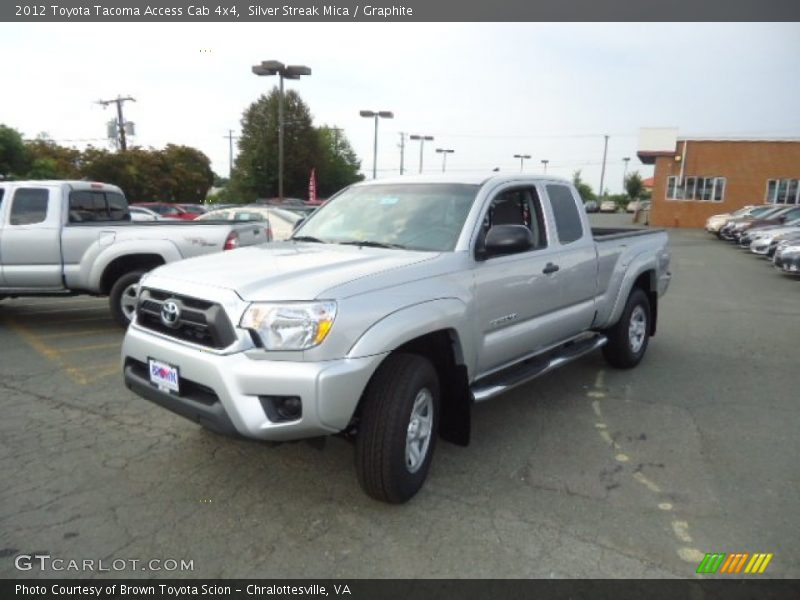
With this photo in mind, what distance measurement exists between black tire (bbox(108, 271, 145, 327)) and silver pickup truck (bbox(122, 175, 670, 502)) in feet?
11.0

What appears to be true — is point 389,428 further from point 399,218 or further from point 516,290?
point 399,218

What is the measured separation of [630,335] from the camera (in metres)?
5.87

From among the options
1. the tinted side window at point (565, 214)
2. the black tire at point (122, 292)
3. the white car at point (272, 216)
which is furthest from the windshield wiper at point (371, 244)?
the white car at point (272, 216)

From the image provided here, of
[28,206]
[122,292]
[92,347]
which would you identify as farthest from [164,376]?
[28,206]

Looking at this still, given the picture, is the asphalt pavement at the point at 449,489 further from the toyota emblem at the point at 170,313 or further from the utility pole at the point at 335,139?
the utility pole at the point at 335,139

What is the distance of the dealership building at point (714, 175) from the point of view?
104 ft

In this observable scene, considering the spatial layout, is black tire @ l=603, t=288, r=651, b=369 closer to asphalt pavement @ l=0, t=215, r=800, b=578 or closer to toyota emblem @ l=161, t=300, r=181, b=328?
asphalt pavement @ l=0, t=215, r=800, b=578

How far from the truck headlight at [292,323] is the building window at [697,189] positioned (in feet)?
118

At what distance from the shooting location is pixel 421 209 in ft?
13.4

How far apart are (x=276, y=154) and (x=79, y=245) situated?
43624 mm

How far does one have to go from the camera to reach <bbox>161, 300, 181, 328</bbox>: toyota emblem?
3178 millimetres

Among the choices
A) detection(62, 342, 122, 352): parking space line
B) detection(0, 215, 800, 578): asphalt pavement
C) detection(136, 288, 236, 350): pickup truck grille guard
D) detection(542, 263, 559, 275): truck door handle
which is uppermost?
detection(542, 263, 559, 275): truck door handle

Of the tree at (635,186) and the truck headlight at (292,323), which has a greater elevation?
the tree at (635,186)

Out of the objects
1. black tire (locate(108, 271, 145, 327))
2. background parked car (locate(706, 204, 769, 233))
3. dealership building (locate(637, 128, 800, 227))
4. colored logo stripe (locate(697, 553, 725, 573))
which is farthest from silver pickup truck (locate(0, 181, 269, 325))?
dealership building (locate(637, 128, 800, 227))
